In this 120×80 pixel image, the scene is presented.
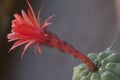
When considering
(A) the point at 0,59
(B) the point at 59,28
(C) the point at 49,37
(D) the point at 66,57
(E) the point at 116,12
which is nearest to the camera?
(C) the point at 49,37

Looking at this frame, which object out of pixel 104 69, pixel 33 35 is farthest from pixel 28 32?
pixel 104 69

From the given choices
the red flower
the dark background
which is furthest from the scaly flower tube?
the dark background

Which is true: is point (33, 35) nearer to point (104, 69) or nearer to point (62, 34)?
point (104, 69)

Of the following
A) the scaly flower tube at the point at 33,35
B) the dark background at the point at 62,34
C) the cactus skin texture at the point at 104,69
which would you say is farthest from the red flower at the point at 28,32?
the dark background at the point at 62,34

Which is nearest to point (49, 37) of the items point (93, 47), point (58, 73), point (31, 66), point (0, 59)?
point (93, 47)

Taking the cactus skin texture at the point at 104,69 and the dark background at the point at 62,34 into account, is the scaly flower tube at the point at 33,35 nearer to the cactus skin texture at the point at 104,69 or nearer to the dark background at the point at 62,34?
the cactus skin texture at the point at 104,69

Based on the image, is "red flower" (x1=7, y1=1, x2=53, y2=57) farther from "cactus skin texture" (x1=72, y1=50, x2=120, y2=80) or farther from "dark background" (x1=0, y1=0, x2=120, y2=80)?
"dark background" (x1=0, y1=0, x2=120, y2=80)

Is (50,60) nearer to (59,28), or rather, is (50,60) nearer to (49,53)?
(49,53)
